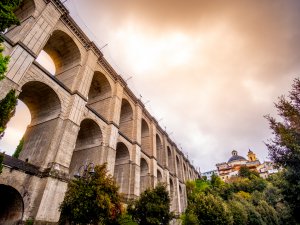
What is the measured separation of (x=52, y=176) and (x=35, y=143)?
13.0 feet

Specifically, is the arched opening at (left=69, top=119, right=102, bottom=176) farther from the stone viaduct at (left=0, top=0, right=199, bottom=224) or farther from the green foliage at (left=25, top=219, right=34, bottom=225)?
the green foliage at (left=25, top=219, right=34, bottom=225)

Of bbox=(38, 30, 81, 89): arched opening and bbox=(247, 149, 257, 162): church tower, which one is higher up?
bbox=(247, 149, 257, 162): church tower

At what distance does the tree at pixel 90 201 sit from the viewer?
1028cm

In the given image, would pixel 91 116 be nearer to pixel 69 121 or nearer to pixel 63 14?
pixel 69 121

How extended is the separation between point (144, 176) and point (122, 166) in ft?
18.4

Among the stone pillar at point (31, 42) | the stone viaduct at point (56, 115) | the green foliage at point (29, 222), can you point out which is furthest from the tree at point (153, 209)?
the stone pillar at point (31, 42)

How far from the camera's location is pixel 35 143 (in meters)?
15.0

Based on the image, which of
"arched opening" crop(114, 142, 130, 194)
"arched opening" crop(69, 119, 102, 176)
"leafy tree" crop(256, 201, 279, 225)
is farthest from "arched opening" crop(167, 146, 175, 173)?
"arched opening" crop(69, 119, 102, 176)

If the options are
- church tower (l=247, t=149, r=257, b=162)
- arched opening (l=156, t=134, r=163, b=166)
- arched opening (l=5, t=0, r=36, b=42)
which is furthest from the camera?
church tower (l=247, t=149, r=257, b=162)

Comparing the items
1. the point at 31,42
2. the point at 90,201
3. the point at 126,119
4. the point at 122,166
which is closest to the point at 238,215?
the point at 122,166

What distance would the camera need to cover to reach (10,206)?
38.7 feet

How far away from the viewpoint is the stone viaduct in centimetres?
1185

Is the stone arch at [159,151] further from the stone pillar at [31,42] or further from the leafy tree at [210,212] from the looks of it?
the stone pillar at [31,42]

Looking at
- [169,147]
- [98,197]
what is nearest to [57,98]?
[98,197]
